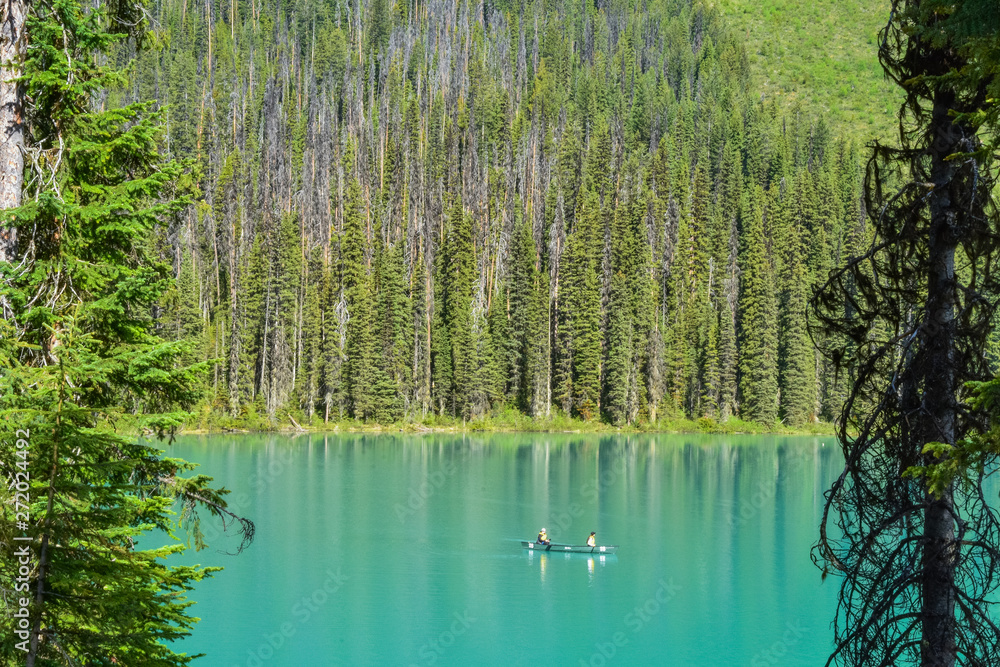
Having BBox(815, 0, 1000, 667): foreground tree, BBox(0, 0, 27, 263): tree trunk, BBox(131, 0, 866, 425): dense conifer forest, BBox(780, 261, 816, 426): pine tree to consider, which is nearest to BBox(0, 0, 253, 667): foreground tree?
BBox(0, 0, 27, 263): tree trunk

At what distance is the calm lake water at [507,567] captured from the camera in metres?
23.2

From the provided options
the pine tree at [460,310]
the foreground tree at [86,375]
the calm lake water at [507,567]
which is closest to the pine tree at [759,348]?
the calm lake water at [507,567]

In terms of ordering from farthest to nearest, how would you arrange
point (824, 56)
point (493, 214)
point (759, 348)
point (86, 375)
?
point (824, 56) < point (493, 214) < point (759, 348) < point (86, 375)

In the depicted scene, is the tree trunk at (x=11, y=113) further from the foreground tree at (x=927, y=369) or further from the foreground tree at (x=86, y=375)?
the foreground tree at (x=927, y=369)

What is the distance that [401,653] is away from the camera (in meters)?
22.3

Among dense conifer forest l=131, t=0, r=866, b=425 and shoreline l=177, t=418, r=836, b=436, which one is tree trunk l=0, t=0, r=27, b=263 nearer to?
dense conifer forest l=131, t=0, r=866, b=425

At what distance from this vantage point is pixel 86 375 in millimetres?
6316

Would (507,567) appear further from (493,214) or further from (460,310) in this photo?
(493,214)

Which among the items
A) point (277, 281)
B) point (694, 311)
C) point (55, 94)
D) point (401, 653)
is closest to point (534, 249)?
point (694, 311)

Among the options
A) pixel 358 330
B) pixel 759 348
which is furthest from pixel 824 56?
pixel 358 330

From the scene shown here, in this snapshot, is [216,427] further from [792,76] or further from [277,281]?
[792,76]

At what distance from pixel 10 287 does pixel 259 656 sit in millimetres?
16676

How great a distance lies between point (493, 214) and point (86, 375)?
96.3 m

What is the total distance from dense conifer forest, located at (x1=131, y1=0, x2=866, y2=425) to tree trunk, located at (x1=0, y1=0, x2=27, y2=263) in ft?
156
